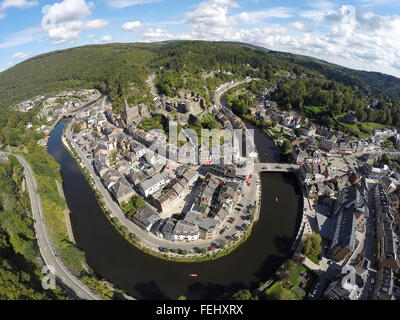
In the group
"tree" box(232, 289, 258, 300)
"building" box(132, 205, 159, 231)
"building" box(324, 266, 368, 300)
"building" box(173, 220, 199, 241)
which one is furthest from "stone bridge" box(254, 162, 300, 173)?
"tree" box(232, 289, 258, 300)

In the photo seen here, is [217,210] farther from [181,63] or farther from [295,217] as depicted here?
[181,63]

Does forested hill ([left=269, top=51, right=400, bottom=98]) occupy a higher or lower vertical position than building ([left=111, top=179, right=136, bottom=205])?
higher

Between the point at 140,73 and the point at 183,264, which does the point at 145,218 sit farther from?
the point at 140,73

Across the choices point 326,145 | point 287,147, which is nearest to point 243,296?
point 287,147

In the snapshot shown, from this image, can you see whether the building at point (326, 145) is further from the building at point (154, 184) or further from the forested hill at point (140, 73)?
the forested hill at point (140, 73)

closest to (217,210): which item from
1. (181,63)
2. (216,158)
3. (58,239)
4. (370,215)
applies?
(216,158)

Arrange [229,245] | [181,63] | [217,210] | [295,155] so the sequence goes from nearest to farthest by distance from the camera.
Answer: [229,245], [217,210], [295,155], [181,63]

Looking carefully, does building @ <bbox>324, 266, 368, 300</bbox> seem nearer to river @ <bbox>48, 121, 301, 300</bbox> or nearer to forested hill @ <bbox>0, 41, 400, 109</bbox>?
river @ <bbox>48, 121, 301, 300</bbox>
